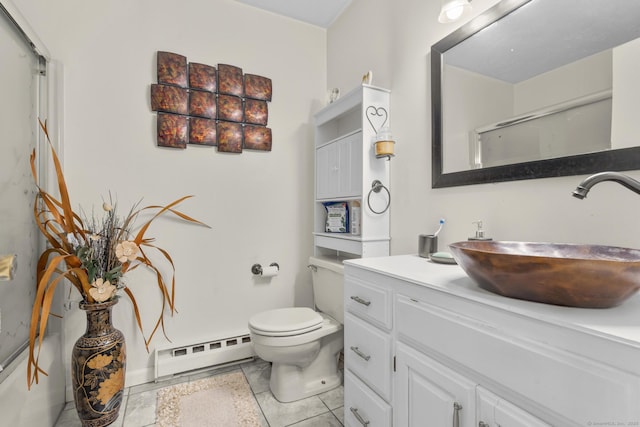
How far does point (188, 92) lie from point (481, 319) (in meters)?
2.05

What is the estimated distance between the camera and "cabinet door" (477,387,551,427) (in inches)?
24.3

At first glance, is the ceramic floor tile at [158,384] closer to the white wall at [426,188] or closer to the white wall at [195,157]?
the white wall at [195,157]

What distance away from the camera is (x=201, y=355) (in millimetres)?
1913

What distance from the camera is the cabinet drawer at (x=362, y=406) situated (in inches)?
41.3

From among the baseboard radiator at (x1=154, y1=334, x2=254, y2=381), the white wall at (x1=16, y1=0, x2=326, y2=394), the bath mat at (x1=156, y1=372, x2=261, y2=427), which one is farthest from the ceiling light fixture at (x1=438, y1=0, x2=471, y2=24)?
the baseboard radiator at (x1=154, y1=334, x2=254, y2=381)

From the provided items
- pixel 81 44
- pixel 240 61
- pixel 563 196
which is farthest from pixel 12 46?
pixel 563 196

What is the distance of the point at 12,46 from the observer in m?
1.30

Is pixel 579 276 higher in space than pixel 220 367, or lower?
higher

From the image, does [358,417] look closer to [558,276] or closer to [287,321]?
[287,321]

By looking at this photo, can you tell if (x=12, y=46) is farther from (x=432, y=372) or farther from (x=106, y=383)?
(x=432, y=372)

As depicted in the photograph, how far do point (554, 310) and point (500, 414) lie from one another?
0.28 meters

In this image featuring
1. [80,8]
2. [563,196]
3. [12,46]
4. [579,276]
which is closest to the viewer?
[579,276]

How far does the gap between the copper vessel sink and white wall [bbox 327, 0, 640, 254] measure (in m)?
0.18

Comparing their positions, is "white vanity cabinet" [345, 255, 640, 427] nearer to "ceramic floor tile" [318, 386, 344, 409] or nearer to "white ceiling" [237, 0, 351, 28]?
"ceramic floor tile" [318, 386, 344, 409]
